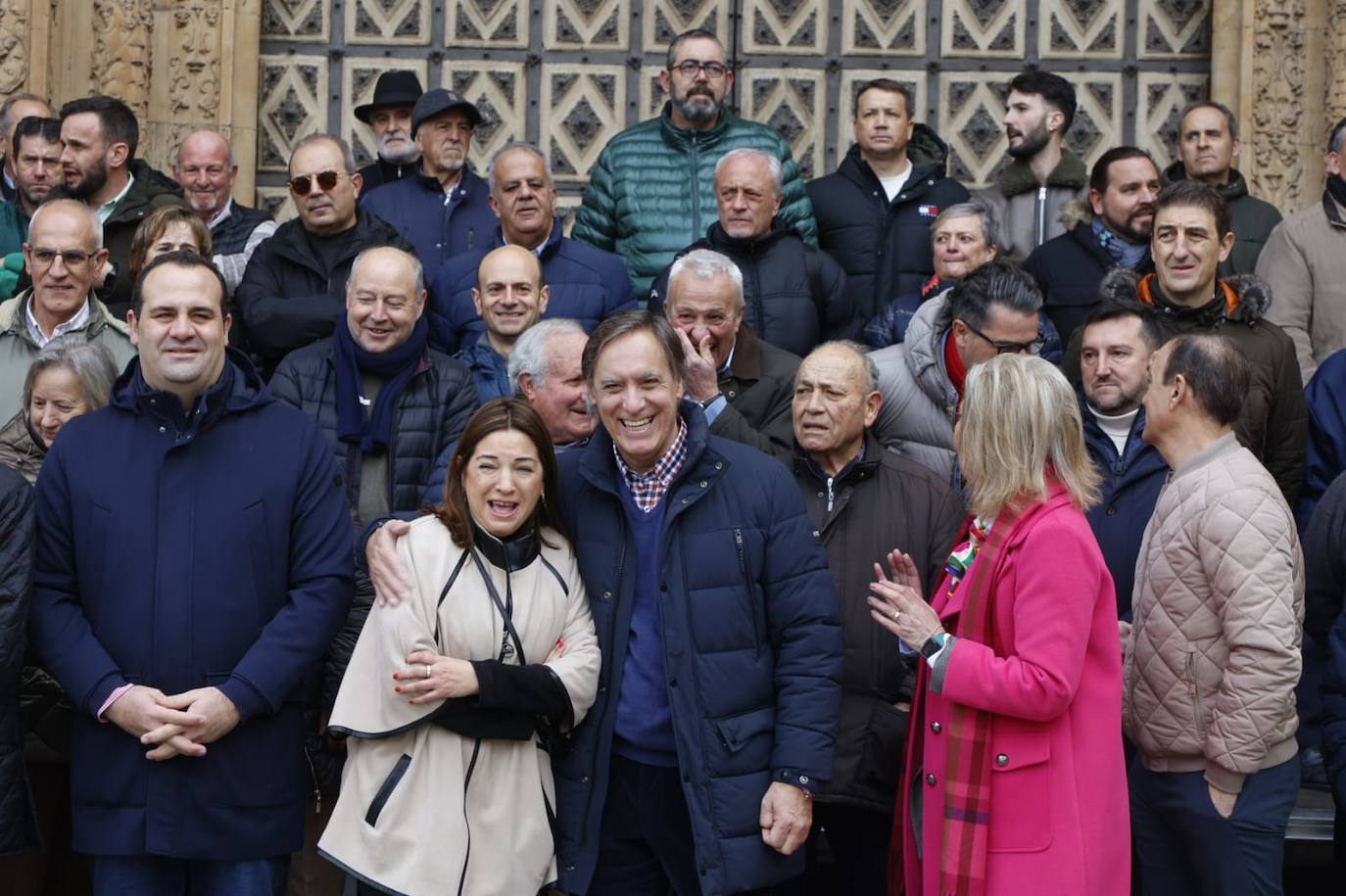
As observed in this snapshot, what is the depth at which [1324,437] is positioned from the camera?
270 inches

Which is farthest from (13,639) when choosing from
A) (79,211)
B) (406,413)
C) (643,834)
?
(79,211)

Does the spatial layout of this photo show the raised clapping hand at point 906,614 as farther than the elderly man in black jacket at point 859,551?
No

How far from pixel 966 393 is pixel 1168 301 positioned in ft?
7.38

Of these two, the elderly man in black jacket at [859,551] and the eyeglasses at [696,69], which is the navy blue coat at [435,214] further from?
the elderly man in black jacket at [859,551]

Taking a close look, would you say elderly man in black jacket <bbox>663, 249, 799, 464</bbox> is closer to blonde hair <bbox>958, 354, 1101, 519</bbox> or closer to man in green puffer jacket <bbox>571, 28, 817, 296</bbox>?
blonde hair <bbox>958, 354, 1101, 519</bbox>

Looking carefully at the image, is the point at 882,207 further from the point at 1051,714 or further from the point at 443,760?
the point at 443,760

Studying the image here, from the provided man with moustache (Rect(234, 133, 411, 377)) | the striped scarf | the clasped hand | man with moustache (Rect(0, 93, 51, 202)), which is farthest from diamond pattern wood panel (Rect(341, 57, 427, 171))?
the striped scarf

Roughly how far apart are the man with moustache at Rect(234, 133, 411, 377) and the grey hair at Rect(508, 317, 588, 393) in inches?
39.8

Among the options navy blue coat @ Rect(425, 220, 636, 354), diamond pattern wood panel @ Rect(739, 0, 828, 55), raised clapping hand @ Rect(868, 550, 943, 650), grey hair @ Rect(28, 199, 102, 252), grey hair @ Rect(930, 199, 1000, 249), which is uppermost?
diamond pattern wood panel @ Rect(739, 0, 828, 55)

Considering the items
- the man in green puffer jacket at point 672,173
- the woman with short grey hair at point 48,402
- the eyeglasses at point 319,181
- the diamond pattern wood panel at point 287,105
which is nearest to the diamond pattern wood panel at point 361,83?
the diamond pattern wood panel at point 287,105

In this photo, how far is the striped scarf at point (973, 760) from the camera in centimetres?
473

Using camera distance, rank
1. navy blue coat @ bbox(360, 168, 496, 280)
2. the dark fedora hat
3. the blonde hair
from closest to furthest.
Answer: the blonde hair, navy blue coat @ bbox(360, 168, 496, 280), the dark fedora hat

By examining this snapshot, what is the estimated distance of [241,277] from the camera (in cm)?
741

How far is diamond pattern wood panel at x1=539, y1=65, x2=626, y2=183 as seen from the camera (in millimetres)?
10398
